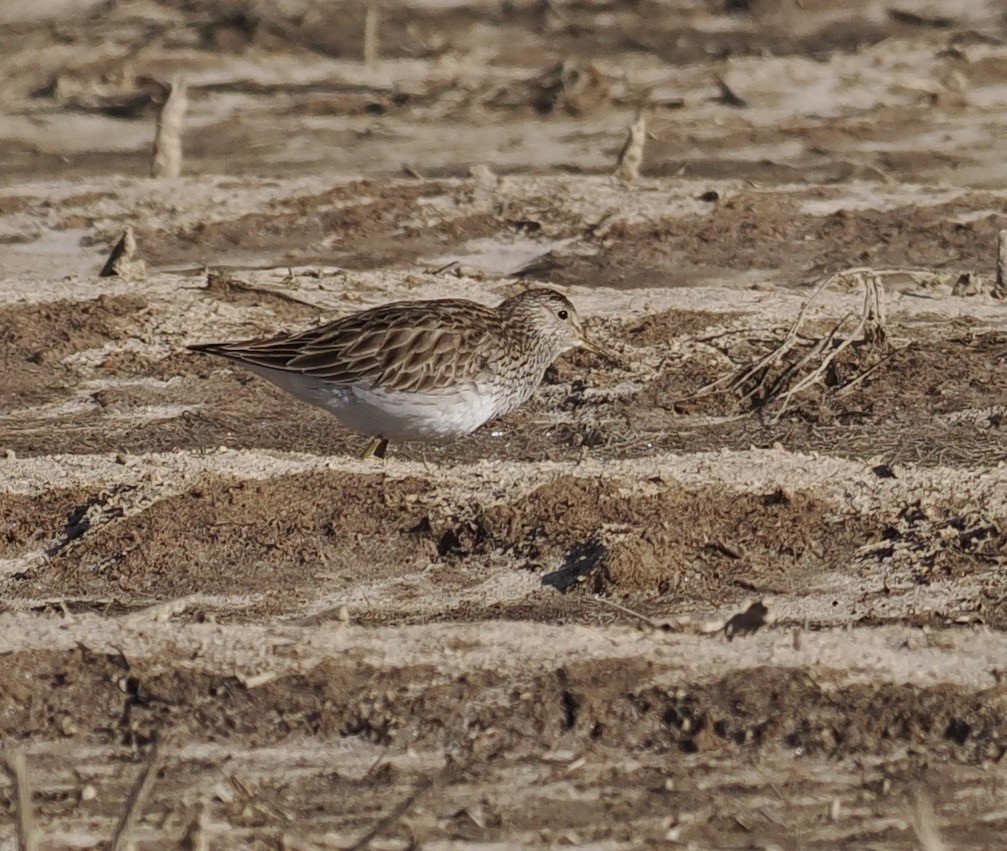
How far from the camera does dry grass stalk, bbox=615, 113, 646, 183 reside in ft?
41.1

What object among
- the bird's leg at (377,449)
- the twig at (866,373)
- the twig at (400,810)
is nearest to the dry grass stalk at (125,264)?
the bird's leg at (377,449)

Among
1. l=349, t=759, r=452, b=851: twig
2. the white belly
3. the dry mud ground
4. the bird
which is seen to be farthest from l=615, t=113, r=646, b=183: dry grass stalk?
l=349, t=759, r=452, b=851: twig

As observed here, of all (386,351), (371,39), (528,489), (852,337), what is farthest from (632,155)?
(371,39)

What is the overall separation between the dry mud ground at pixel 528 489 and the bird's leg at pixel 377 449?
10.1 inches

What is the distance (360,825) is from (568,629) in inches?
47.6

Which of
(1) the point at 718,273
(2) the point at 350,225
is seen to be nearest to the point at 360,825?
(1) the point at 718,273

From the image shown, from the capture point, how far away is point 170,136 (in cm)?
1310

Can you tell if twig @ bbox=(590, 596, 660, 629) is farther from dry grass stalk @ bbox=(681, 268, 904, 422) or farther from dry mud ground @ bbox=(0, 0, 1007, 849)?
dry grass stalk @ bbox=(681, 268, 904, 422)

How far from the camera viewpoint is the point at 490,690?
5879mm

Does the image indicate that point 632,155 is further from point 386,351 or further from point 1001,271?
point 386,351

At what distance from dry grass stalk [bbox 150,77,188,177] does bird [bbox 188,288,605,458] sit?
476 cm

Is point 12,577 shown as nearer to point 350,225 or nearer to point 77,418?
point 77,418

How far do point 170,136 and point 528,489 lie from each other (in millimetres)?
6357

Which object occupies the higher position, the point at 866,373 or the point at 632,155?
the point at 866,373
